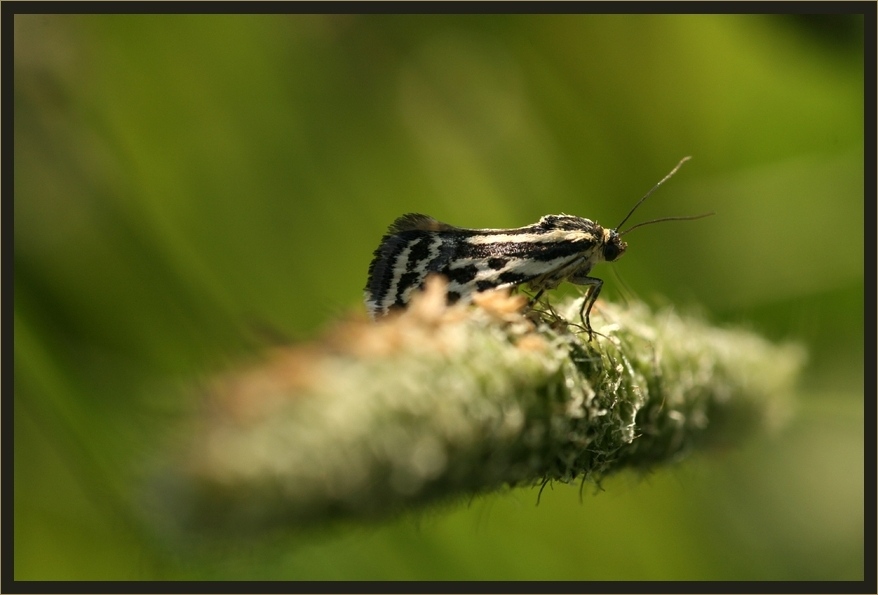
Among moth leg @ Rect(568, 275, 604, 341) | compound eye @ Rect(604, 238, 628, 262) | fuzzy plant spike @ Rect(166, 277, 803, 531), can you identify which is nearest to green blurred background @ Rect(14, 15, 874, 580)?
compound eye @ Rect(604, 238, 628, 262)

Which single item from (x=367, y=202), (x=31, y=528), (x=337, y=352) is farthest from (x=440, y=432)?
(x=367, y=202)

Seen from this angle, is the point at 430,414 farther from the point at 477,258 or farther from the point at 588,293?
the point at 588,293

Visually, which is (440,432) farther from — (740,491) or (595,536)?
(740,491)

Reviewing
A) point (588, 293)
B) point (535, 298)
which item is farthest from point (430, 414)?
point (588, 293)

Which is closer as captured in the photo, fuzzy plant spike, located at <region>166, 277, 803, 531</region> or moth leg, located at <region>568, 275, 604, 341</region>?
fuzzy plant spike, located at <region>166, 277, 803, 531</region>

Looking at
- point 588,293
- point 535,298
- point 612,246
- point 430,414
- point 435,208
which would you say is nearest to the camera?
point 430,414

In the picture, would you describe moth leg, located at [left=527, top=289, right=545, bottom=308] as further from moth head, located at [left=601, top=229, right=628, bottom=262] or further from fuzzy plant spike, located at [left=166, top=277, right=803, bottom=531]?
moth head, located at [left=601, top=229, right=628, bottom=262]
